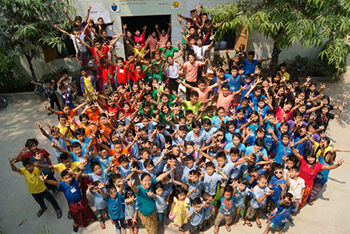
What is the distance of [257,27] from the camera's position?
6469 millimetres

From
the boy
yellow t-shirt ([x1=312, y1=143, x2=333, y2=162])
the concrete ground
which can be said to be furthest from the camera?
the boy

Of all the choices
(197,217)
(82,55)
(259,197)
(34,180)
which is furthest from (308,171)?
(82,55)

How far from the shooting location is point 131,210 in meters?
3.88

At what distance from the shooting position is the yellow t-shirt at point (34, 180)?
4.01 m

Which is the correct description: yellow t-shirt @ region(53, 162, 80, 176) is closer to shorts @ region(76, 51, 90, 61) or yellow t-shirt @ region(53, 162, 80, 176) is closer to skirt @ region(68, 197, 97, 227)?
skirt @ region(68, 197, 97, 227)

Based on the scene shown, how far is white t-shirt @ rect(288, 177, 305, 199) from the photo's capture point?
3947 mm

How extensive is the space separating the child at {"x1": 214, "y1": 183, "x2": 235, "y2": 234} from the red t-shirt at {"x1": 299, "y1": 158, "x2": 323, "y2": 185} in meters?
1.40

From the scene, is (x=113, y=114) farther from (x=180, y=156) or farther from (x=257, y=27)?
(x=257, y=27)

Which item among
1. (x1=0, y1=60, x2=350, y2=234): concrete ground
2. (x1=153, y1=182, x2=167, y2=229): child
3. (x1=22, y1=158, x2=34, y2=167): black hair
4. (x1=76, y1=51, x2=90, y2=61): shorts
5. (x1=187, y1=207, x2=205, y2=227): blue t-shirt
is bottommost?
(x1=0, y1=60, x2=350, y2=234): concrete ground

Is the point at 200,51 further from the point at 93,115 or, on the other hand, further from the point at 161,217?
the point at 161,217

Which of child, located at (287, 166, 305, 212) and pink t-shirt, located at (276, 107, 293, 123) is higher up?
pink t-shirt, located at (276, 107, 293, 123)

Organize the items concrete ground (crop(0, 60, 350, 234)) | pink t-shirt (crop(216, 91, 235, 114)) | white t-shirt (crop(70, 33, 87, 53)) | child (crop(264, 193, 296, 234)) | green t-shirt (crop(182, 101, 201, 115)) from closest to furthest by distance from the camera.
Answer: child (crop(264, 193, 296, 234)), concrete ground (crop(0, 60, 350, 234)), green t-shirt (crop(182, 101, 201, 115)), pink t-shirt (crop(216, 91, 235, 114)), white t-shirt (crop(70, 33, 87, 53))

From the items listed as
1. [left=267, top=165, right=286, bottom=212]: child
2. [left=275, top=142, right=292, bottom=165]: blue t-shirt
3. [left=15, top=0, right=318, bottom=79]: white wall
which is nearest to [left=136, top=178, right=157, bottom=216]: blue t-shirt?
[left=267, top=165, right=286, bottom=212]: child

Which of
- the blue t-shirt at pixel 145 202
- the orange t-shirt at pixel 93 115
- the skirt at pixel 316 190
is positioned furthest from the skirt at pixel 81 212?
the skirt at pixel 316 190
